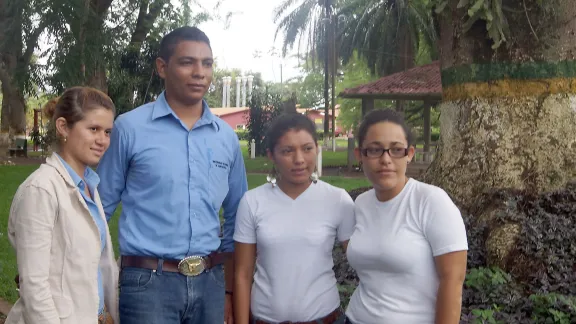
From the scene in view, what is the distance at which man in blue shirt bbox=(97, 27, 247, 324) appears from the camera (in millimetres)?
2711

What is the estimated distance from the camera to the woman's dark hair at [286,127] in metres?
2.77

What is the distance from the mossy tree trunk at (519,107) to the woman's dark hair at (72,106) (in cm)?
395

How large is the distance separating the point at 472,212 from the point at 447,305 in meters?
3.43

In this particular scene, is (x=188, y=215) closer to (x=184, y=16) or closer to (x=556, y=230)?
(x=556, y=230)

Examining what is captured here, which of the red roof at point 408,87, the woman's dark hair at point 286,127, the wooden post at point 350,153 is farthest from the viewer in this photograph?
the red roof at point 408,87

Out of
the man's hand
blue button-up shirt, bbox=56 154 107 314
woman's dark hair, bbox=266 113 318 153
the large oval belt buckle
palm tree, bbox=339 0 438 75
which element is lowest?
the man's hand

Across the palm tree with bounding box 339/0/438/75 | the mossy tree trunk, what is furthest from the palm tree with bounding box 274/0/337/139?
the mossy tree trunk

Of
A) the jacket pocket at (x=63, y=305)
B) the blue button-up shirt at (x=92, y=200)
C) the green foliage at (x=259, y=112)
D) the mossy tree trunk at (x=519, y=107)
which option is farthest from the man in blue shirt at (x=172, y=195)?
the green foliage at (x=259, y=112)

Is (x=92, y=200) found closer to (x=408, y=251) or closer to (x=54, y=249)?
(x=54, y=249)

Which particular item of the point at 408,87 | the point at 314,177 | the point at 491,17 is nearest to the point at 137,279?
the point at 314,177

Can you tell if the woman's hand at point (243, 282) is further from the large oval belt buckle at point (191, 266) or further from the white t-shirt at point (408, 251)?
the white t-shirt at point (408, 251)

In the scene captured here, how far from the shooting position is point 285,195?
2.75 metres

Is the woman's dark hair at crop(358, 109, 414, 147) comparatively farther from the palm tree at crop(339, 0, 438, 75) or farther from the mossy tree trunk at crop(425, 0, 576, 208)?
the palm tree at crop(339, 0, 438, 75)

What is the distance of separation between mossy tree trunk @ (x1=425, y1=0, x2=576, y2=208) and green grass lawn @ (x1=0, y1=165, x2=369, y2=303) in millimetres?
3969
